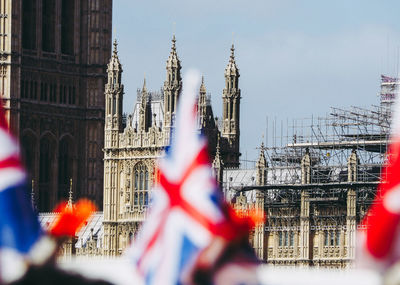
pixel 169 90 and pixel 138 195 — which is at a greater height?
pixel 169 90

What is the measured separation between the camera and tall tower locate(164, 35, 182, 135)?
74125mm

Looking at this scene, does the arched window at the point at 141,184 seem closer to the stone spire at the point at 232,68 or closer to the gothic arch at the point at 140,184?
the gothic arch at the point at 140,184

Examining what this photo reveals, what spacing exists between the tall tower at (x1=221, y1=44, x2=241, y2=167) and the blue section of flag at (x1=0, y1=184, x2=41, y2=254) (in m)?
64.6

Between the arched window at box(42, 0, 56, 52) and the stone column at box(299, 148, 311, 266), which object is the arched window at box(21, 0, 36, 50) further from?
the stone column at box(299, 148, 311, 266)

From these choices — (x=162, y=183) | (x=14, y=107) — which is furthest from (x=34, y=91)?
(x=162, y=183)

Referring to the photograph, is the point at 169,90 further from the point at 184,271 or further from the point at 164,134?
the point at 184,271

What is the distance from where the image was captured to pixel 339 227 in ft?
223

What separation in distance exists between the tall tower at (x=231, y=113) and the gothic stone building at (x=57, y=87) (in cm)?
1837

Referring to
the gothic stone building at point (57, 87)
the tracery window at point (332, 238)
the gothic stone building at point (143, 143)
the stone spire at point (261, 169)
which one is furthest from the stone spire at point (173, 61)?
the gothic stone building at point (57, 87)

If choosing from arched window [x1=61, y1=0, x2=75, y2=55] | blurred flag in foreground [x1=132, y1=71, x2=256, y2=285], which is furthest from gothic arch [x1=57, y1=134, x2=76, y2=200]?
blurred flag in foreground [x1=132, y1=71, x2=256, y2=285]

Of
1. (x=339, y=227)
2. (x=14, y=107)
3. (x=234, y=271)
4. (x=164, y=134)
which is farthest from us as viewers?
(x=14, y=107)

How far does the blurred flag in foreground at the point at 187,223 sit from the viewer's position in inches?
429

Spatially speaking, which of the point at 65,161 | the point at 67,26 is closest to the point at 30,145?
the point at 65,161

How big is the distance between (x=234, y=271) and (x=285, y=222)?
58882 millimetres
